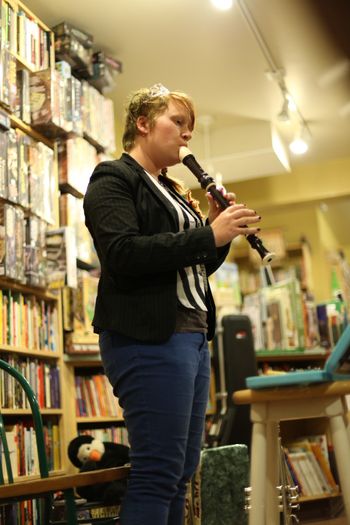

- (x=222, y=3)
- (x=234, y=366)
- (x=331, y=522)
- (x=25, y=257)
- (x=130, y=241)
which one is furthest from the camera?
(x=234, y=366)

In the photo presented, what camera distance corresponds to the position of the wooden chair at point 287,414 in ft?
3.98

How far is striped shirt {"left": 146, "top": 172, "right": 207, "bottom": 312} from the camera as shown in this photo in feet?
4.51

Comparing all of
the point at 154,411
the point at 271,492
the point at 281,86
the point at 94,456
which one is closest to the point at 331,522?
the point at 94,456

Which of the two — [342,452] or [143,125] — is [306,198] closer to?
[143,125]

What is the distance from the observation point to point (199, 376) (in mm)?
1391

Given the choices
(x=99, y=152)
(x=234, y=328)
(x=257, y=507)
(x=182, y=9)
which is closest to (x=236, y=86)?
(x=182, y=9)

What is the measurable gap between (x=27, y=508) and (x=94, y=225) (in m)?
1.55

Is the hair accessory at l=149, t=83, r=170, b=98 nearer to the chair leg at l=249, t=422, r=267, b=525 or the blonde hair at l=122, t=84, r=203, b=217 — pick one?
the blonde hair at l=122, t=84, r=203, b=217

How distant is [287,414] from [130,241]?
0.44m

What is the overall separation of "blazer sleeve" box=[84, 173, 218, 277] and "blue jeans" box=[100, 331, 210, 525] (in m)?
0.14

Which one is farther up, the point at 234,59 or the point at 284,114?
the point at 234,59

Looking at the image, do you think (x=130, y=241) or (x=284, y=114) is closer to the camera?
(x=130, y=241)

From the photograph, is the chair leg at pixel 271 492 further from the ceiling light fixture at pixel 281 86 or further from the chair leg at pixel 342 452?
the ceiling light fixture at pixel 281 86

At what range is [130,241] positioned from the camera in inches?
51.0
